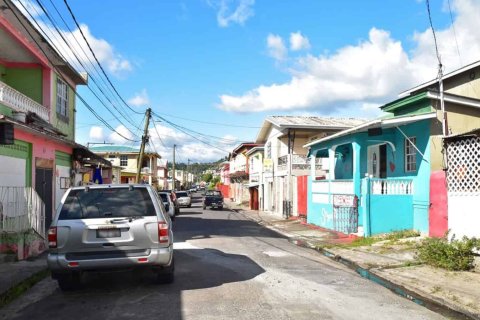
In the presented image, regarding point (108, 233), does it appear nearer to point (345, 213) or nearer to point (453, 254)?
point (453, 254)

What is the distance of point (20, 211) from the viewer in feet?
39.3

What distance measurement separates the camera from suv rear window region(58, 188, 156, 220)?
24.5ft

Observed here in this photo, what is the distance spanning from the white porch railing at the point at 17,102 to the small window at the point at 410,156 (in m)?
12.2

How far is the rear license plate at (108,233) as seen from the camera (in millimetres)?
7305

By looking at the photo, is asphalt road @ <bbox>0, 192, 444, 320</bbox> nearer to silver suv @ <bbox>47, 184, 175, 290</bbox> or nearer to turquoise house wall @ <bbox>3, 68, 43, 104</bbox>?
silver suv @ <bbox>47, 184, 175, 290</bbox>

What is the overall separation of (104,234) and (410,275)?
597cm

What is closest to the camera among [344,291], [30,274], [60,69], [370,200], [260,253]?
[344,291]

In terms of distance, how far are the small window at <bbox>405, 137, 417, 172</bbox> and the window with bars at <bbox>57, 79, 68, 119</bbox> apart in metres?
13.5

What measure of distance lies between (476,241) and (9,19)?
1382 centimetres

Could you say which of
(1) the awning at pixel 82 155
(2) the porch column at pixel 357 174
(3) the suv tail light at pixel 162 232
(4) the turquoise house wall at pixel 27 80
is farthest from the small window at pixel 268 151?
(3) the suv tail light at pixel 162 232

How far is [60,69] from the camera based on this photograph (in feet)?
62.8

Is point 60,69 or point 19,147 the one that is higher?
point 60,69

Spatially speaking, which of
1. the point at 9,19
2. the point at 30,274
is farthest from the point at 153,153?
the point at 30,274

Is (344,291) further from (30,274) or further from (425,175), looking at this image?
(425,175)
